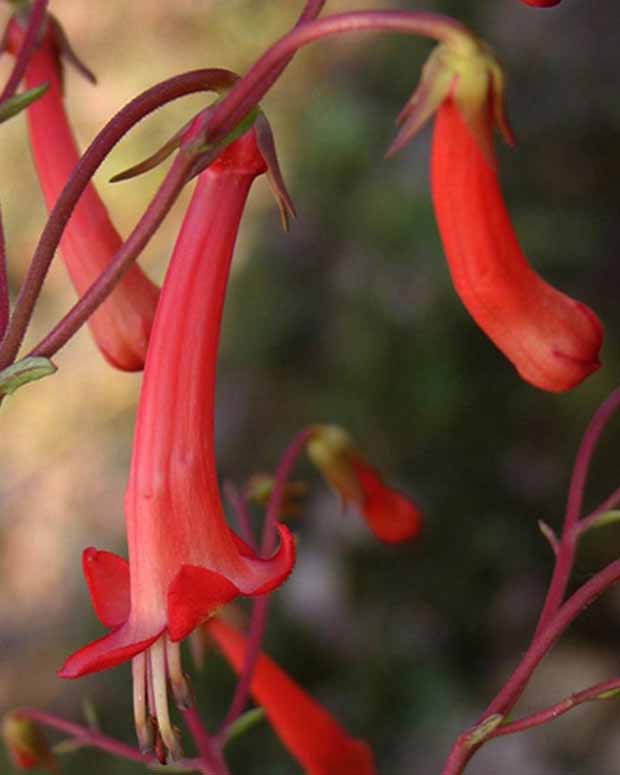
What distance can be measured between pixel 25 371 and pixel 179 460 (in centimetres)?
14

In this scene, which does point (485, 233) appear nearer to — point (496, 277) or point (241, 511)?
point (496, 277)

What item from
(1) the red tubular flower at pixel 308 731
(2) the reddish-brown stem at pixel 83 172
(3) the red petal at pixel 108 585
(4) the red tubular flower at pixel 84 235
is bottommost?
(1) the red tubular flower at pixel 308 731

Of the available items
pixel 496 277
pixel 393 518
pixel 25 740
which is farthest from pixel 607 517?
pixel 25 740

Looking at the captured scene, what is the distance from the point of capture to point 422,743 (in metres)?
3.56

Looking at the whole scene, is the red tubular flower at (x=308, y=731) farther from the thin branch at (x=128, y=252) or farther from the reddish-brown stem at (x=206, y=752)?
the thin branch at (x=128, y=252)

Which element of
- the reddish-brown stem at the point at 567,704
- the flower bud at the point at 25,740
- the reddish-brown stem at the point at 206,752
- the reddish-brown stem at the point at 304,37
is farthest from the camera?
the flower bud at the point at 25,740

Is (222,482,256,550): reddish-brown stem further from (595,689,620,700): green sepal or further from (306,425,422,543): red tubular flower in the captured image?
(595,689,620,700): green sepal

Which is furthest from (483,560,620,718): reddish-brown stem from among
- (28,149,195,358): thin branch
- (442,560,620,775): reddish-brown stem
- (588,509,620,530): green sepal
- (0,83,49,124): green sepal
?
(0,83,49,124): green sepal

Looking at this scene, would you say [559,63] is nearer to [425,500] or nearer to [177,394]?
[425,500]

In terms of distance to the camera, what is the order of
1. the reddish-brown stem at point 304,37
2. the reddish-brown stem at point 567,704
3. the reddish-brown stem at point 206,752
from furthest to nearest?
the reddish-brown stem at point 206,752 → the reddish-brown stem at point 567,704 → the reddish-brown stem at point 304,37

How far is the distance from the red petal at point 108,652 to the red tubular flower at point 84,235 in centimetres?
30

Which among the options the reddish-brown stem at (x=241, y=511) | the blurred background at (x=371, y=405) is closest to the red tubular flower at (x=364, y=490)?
the reddish-brown stem at (x=241, y=511)

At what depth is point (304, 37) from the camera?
104 cm

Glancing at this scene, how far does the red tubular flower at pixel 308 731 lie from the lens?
1651mm
